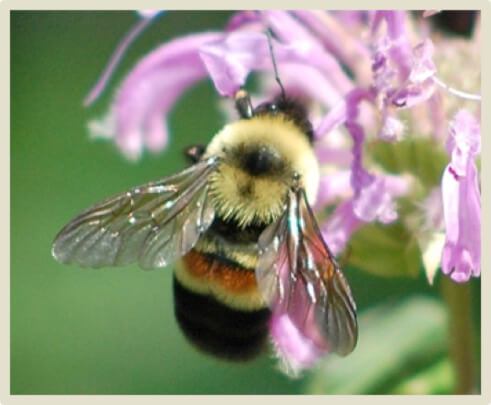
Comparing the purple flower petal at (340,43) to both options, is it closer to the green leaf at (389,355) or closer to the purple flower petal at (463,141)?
the purple flower petal at (463,141)

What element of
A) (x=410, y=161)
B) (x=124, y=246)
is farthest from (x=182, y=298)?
(x=410, y=161)

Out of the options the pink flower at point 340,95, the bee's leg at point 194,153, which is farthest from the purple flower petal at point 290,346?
the bee's leg at point 194,153

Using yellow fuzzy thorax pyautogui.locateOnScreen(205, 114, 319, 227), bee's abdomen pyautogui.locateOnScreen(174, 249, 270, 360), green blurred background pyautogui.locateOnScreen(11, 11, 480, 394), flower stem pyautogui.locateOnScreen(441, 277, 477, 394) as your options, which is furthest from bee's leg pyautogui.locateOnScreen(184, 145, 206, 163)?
green blurred background pyautogui.locateOnScreen(11, 11, 480, 394)

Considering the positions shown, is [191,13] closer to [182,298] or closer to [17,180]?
[17,180]

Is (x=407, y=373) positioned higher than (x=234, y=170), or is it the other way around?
(x=234, y=170)

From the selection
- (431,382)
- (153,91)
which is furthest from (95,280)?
(431,382)

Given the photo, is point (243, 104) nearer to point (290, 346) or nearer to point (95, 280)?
point (290, 346)
